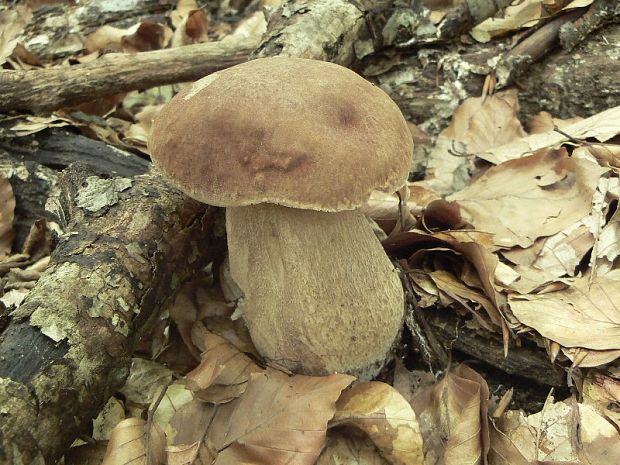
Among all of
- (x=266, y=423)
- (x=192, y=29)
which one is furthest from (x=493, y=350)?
(x=192, y=29)

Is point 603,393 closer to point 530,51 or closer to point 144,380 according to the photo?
point 144,380

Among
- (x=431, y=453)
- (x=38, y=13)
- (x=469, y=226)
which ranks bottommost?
(x=431, y=453)

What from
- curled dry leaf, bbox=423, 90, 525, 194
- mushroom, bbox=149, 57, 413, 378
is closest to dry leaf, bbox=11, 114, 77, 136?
mushroom, bbox=149, 57, 413, 378

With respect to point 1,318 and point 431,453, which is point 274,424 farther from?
point 1,318

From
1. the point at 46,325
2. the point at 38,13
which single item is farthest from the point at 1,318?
the point at 38,13

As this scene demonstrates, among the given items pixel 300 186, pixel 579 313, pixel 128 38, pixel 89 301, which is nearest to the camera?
pixel 300 186

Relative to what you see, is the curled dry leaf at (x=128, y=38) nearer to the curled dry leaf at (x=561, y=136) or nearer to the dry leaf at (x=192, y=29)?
the dry leaf at (x=192, y=29)

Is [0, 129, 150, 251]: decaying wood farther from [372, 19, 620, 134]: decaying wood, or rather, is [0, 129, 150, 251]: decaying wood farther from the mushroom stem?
[372, 19, 620, 134]: decaying wood
